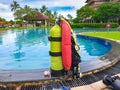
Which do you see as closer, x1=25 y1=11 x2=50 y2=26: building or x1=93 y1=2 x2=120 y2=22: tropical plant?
x1=93 y1=2 x2=120 y2=22: tropical plant

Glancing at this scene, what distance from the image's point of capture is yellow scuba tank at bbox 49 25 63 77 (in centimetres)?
403

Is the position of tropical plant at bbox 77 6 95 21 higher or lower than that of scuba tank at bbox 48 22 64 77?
higher

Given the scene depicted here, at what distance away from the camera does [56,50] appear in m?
4.07


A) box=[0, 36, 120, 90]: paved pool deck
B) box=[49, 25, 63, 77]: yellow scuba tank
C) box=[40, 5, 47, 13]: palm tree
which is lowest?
box=[0, 36, 120, 90]: paved pool deck

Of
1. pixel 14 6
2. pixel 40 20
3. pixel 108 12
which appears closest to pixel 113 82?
pixel 108 12

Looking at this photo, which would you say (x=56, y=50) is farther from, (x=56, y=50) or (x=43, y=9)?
(x=43, y=9)

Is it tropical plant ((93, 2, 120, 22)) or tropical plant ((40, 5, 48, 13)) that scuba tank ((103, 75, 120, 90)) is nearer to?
tropical plant ((93, 2, 120, 22))

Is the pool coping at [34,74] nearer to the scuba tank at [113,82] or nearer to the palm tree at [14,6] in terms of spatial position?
the scuba tank at [113,82]

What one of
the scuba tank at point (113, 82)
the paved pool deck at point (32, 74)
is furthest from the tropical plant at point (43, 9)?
the scuba tank at point (113, 82)

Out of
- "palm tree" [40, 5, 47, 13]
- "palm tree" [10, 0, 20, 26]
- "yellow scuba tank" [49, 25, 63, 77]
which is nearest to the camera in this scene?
"yellow scuba tank" [49, 25, 63, 77]

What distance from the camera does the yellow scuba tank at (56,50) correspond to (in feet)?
13.2

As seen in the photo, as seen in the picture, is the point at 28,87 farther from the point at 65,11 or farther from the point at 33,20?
the point at 33,20

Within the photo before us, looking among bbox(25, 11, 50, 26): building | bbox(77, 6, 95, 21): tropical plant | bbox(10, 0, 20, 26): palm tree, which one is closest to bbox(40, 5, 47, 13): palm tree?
bbox(25, 11, 50, 26): building

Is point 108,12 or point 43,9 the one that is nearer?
point 108,12
